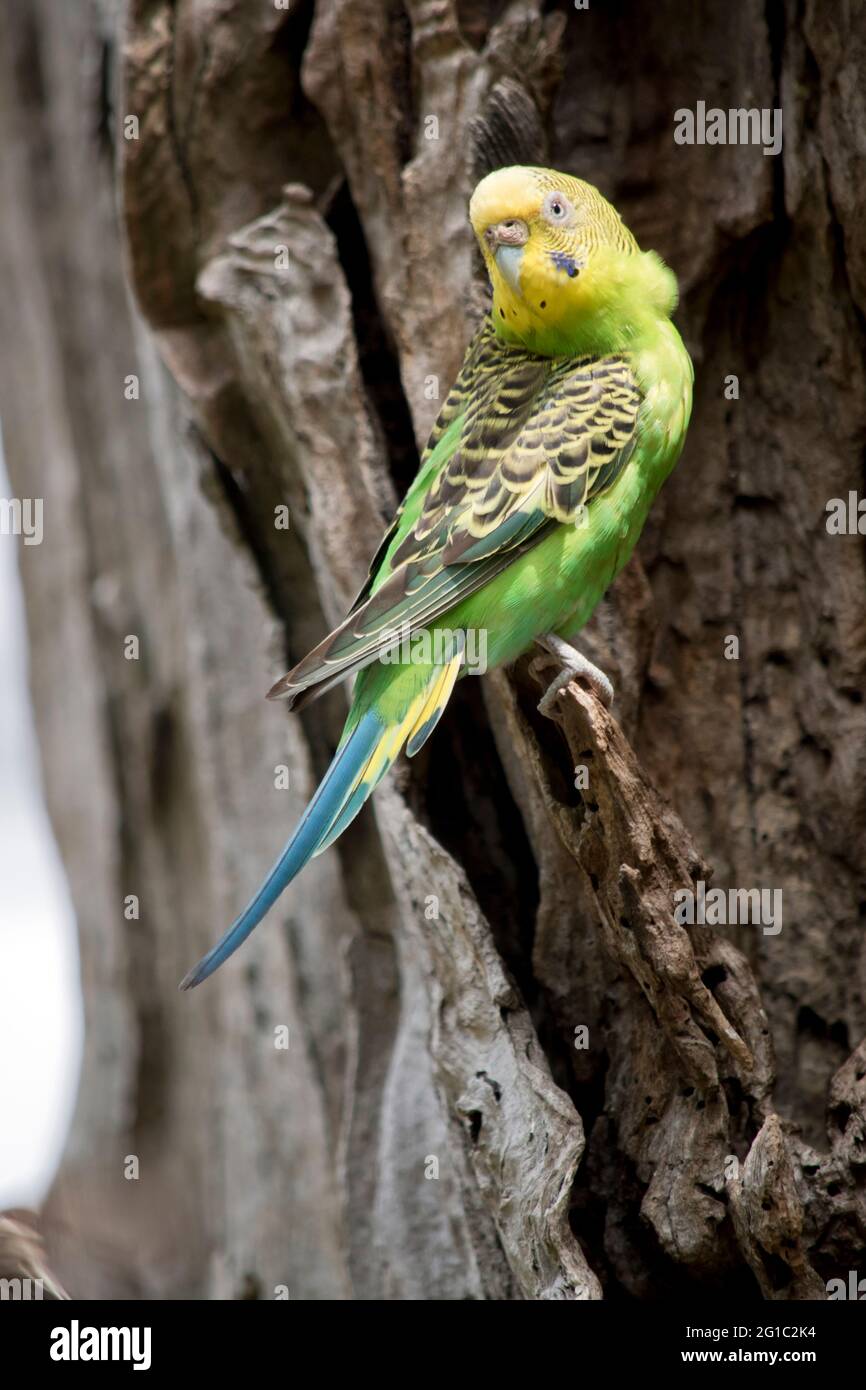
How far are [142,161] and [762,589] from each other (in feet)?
7.74

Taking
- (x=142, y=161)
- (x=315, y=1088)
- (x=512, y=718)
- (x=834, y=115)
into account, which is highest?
(x=142, y=161)

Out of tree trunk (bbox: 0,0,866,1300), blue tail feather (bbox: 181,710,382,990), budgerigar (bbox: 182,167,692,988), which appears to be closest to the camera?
blue tail feather (bbox: 181,710,382,990)

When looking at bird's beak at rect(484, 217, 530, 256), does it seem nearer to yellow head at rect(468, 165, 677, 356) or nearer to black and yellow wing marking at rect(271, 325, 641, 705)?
yellow head at rect(468, 165, 677, 356)

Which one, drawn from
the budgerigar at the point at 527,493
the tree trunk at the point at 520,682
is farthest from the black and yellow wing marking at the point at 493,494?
the tree trunk at the point at 520,682

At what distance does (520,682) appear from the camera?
3.45 meters

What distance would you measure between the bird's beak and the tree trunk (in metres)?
0.41

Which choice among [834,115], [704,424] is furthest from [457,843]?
[834,115]

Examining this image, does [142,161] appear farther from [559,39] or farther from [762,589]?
[762,589]

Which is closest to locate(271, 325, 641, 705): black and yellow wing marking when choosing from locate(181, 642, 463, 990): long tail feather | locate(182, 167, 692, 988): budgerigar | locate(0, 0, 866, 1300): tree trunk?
locate(182, 167, 692, 988): budgerigar

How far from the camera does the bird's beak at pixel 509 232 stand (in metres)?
3.35

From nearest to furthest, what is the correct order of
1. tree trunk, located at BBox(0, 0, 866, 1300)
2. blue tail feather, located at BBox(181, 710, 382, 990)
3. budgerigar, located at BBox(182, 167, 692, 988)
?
blue tail feather, located at BBox(181, 710, 382, 990), tree trunk, located at BBox(0, 0, 866, 1300), budgerigar, located at BBox(182, 167, 692, 988)

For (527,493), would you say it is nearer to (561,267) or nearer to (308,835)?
(561,267)

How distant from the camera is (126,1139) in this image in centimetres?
636

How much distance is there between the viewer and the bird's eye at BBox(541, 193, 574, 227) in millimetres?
3360
